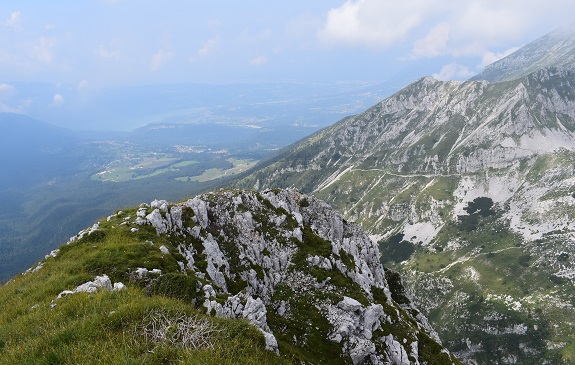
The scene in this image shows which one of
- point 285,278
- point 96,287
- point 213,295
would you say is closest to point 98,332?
point 96,287

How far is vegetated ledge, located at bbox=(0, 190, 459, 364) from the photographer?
37.5 feet

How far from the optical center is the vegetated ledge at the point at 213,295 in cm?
1144

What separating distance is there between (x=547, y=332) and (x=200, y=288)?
231 m

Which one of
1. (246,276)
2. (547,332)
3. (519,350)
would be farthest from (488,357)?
(246,276)

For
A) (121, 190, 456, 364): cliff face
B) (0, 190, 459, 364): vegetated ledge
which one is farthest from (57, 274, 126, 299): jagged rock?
(121, 190, 456, 364): cliff face

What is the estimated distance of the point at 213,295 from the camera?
92.1ft

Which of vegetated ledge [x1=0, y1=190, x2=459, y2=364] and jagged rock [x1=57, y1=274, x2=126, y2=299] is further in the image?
jagged rock [x1=57, y1=274, x2=126, y2=299]

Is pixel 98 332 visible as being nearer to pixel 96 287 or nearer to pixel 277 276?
pixel 96 287

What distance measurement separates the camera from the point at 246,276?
153 ft

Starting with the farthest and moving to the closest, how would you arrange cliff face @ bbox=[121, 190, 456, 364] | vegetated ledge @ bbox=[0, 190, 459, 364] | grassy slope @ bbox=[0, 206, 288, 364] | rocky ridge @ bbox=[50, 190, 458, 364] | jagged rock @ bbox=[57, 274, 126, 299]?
1. cliff face @ bbox=[121, 190, 456, 364]
2. rocky ridge @ bbox=[50, 190, 458, 364]
3. jagged rock @ bbox=[57, 274, 126, 299]
4. vegetated ledge @ bbox=[0, 190, 459, 364]
5. grassy slope @ bbox=[0, 206, 288, 364]

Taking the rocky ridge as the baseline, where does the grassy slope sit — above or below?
above

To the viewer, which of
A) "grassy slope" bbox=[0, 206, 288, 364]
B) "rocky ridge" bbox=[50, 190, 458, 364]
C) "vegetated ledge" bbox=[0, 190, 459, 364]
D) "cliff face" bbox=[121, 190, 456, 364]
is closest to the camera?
"grassy slope" bbox=[0, 206, 288, 364]

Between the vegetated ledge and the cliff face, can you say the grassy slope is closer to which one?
the vegetated ledge

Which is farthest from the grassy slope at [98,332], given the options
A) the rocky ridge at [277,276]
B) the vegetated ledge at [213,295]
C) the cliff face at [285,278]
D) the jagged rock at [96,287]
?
the cliff face at [285,278]
